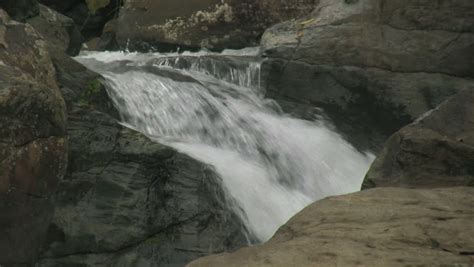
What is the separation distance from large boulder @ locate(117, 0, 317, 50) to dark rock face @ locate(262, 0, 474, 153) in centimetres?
167

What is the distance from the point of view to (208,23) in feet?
35.4

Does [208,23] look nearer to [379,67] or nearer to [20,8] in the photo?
[379,67]

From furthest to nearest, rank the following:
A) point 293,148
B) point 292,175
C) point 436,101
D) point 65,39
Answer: point 65,39 → point 436,101 → point 293,148 → point 292,175

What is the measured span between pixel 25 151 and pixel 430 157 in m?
3.05

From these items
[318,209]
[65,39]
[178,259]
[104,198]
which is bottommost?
Result: [178,259]

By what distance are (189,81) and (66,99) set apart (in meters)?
2.56

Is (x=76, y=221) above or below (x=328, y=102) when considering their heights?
below

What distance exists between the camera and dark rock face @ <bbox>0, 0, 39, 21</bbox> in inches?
297

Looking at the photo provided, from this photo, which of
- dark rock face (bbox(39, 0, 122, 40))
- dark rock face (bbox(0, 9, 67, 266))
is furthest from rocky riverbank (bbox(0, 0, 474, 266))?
dark rock face (bbox(39, 0, 122, 40))

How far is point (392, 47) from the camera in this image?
9109 mm

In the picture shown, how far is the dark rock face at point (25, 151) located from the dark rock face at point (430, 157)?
242 centimetres

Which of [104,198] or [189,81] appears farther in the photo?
[189,81]

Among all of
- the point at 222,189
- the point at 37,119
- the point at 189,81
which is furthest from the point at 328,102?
the point at 37,119

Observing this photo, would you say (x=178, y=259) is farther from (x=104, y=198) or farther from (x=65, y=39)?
(x=65, y=39)
